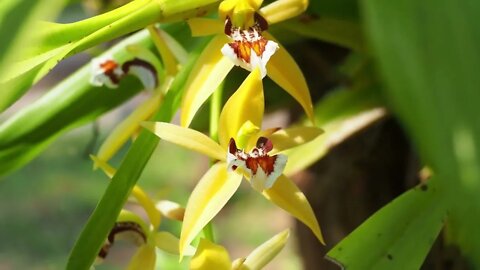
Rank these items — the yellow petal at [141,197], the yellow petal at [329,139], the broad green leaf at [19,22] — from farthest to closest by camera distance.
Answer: the yellow petal at [329,139], the yellow petal at [141,197], the broad green leaf at [19,22]

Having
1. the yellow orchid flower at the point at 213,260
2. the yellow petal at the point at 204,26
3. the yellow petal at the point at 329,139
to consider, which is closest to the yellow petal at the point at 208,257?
the yellow orchid flower at the point at 213,260

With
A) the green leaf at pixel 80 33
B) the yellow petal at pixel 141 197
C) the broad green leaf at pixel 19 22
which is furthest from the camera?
the yellow petal at pixel 141 197

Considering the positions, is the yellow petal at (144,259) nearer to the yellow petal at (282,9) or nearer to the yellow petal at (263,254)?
the yellow petal at (263,254)

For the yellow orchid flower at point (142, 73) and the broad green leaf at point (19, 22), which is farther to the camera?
the yellow orchid flower at point (142, 73)

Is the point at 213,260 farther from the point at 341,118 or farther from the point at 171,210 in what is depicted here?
the point at 341,118

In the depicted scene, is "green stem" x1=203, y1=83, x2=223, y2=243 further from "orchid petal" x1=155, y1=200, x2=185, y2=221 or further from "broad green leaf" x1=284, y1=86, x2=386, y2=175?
"broad green leaf" x1=284, y1=86, x2=386, y2=175

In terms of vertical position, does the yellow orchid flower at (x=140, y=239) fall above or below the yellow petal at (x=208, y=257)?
above

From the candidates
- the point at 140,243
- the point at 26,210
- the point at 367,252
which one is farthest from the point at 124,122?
the point at 26,210

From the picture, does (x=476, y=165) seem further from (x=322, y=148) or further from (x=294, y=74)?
(x=322, y=148)
